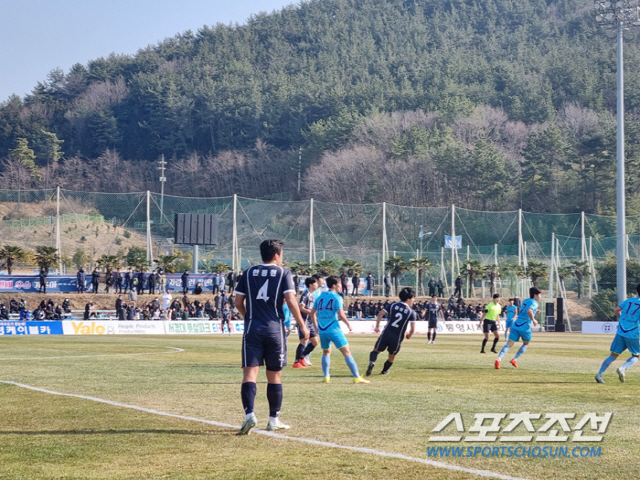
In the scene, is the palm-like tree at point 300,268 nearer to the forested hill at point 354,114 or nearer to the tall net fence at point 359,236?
the tall net fence at point 359,236

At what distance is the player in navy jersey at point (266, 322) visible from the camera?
991 centimetres

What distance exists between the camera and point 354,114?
447ft

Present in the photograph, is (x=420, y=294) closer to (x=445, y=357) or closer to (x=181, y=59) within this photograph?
(x=445, y=357)

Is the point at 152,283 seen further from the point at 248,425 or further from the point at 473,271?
the point at 248,425

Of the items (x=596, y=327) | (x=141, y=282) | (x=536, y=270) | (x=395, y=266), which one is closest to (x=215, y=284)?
(x=141, y=282)

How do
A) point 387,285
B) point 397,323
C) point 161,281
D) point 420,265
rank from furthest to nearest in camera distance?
point 420,265, point 387,285, point 161,281, point 397,323

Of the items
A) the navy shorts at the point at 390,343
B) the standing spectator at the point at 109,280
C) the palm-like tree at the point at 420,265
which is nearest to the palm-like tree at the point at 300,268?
the palm-like tree at the point at 420,265

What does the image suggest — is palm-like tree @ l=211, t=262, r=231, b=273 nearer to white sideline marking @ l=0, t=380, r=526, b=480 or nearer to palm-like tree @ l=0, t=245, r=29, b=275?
palm-like tree @ l=0, t=245, r=29, b=275

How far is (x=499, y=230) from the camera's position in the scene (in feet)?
254

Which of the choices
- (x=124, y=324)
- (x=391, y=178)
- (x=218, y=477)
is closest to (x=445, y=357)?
(x=218, y=477)

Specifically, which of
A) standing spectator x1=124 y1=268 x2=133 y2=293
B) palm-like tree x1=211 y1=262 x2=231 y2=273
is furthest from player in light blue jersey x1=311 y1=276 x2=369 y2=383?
palm-like tree x1=211 y1=262 x2=231 y2=273

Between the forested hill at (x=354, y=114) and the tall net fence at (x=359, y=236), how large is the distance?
27839 mm

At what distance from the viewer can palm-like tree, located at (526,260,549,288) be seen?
69188 mm

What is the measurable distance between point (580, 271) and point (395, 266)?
14610 mm
